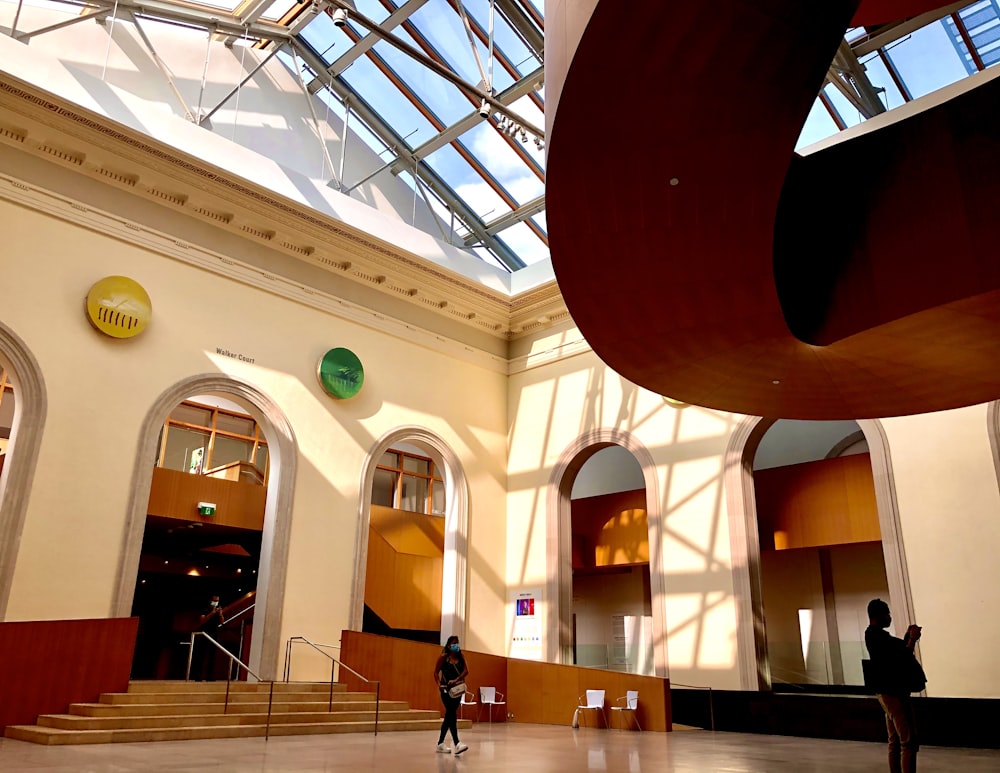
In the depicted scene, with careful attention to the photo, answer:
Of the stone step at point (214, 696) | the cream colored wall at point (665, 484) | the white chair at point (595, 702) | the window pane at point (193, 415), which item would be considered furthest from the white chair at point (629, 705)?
the window pane at point (193, 415)

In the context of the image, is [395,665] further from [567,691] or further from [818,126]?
[818,126]

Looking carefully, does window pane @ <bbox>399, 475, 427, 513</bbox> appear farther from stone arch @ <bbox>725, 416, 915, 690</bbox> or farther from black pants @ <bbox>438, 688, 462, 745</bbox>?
black pants @ <bbox>438, 688, 462, 745</bbox>

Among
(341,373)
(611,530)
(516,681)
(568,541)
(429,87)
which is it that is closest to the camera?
(516,681)

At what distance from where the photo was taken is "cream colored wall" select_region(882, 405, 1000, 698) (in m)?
11.2

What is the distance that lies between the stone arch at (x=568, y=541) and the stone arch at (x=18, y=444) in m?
9.95

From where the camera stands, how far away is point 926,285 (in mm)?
6309

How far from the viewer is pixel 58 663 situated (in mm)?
9922

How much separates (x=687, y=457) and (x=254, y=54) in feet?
40.5

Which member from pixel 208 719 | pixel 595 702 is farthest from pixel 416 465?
pixel 208 719

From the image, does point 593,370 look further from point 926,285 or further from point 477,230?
point 926,285

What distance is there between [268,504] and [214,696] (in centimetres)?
392

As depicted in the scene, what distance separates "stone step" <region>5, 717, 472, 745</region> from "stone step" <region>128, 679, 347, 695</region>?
1417 mm

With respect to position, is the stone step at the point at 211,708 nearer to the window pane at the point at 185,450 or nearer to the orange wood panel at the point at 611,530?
the orange wood panel at the point at 611,530

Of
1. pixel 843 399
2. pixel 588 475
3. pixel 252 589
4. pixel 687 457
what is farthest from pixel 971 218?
pixel 252 589
